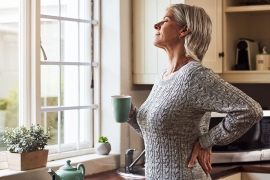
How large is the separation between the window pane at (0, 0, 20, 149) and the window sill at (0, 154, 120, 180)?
26 centimetres

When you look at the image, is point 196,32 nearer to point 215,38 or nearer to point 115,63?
point 115,63

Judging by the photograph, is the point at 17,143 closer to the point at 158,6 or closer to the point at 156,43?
the point at 156,43

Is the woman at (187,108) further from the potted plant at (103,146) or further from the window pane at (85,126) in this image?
the window pane at (85,126)

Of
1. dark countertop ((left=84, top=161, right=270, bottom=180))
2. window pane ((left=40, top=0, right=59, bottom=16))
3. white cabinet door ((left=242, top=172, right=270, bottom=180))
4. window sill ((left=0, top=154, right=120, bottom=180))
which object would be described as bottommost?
white cabinet door ((left=242, top=172, right=270, bottom=180))

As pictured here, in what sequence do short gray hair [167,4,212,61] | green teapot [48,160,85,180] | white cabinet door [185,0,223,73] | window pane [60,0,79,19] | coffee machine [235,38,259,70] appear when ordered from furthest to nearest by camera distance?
coffee machine [235,38,259,70] → white cabinet door [185,0,223,73] → window pane [60,0,79,19] → green teapot [48,160,85,180] → short gray hair [167,4,212,61]

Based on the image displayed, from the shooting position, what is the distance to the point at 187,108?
203 centimetres

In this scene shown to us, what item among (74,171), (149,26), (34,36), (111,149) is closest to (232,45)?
(149,26)

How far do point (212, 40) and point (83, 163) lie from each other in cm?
117

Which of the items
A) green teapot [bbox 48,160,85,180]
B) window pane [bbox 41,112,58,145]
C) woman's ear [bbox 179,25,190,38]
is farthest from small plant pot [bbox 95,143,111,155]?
woman's ear [bbox 179,25,190,38]

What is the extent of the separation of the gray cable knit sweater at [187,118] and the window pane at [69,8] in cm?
115

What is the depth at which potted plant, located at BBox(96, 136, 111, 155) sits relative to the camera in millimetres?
3209

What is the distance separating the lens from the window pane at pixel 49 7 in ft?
9.84

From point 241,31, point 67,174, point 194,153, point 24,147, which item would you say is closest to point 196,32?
point 194,153

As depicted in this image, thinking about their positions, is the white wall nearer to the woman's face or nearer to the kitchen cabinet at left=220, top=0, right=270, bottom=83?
the kitchen cabinet at left=220, top=0, right=270, bottom=83
